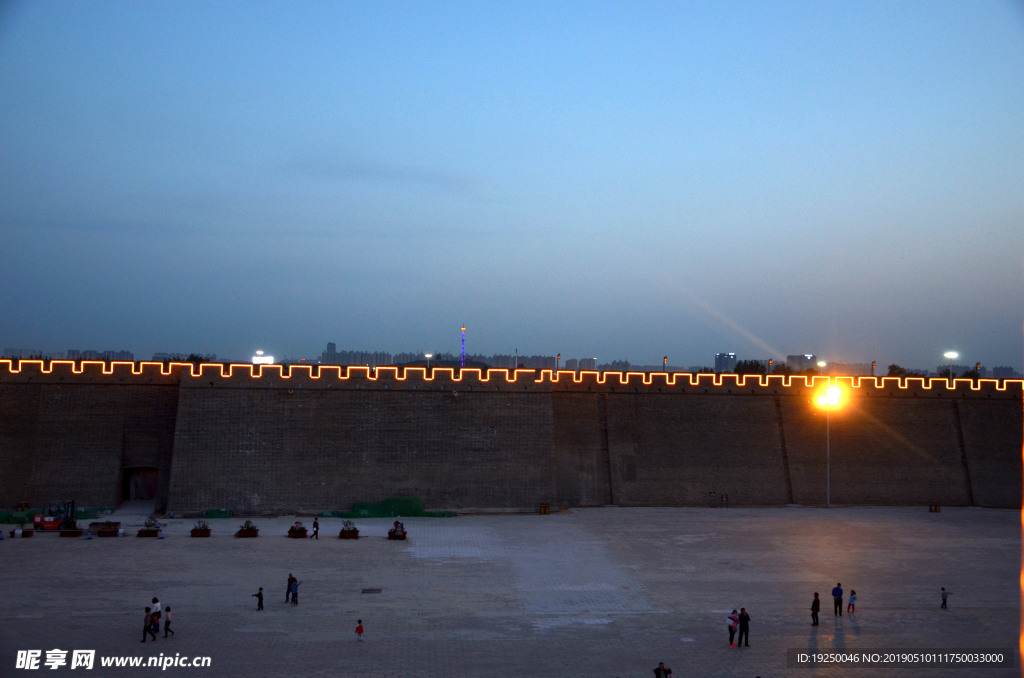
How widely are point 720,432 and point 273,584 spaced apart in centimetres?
1892

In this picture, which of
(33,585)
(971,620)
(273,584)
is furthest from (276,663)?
(971,620)

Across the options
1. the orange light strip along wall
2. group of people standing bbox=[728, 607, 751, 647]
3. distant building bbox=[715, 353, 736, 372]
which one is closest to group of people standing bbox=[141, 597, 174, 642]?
group of people standing bbox=[728, 607, 751, 647]

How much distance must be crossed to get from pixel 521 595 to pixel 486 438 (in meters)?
12.3

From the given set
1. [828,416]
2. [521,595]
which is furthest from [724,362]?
[521,595]

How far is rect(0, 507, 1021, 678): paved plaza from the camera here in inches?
581

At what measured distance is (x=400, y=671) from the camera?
14.0 meters

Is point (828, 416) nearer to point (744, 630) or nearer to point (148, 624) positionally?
point (744, 630)

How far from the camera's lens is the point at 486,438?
101 ft

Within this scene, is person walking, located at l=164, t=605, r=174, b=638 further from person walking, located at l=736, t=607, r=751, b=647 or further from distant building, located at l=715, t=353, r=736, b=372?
distant building, located at l=715, t=353, r=736, b=372

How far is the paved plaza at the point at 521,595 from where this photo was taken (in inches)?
581

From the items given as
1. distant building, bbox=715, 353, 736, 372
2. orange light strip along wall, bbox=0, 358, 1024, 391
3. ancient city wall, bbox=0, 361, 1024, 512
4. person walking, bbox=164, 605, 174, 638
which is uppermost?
distant building, bbox=715, 353, 736, 372

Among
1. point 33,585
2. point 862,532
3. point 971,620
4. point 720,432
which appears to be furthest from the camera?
point 720,432

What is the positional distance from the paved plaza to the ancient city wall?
2474 mm

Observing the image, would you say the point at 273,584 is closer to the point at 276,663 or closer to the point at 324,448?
the point at 276,663
